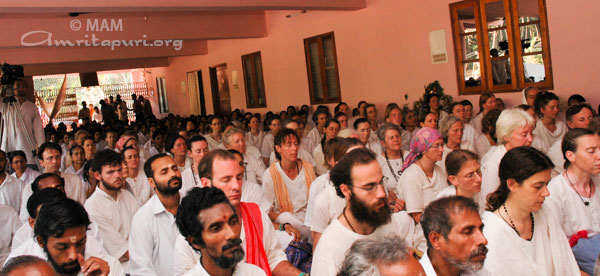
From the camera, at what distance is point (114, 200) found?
163 inches

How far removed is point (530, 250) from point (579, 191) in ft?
3.36

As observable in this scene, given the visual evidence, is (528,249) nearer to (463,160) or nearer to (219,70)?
(463,160)

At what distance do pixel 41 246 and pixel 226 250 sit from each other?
3.18 feet

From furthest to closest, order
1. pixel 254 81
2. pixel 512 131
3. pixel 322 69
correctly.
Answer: pixel 254 81
pixel 322 69
pixel 512 131

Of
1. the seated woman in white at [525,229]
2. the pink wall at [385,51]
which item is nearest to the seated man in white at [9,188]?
the seated woman in white at [525,229]

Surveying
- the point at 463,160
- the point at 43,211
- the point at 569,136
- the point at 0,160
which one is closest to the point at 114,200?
the point at 43,211

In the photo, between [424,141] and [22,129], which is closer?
[424,141]

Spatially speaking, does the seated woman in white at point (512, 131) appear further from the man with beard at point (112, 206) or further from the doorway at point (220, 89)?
the doorway at point (220, 89)

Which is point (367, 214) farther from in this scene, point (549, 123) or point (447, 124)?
point (549, 123)

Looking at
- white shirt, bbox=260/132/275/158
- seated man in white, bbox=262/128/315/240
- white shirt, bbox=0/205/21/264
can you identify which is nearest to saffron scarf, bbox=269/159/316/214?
seated man in white, bbox=262/128/315/240

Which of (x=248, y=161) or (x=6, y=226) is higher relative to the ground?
(x=248, y=161)

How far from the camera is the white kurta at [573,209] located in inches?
135

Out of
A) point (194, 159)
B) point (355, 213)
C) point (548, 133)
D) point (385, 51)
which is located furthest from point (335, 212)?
point (385, 51)

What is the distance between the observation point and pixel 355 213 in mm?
2588
